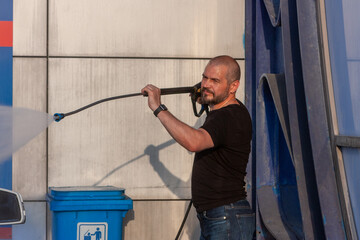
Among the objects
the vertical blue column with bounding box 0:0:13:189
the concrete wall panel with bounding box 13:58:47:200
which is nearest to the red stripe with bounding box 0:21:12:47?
the vertical blue column with bounding box 0:0:13:189

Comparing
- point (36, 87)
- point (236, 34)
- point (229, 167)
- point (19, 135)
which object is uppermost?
point (236, 34)

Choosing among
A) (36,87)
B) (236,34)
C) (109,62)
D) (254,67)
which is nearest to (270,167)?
(254,67)

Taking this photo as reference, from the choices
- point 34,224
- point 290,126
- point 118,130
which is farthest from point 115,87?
point 290,126

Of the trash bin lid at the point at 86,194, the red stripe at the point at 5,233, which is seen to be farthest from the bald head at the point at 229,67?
the red stripe at the point at 5,233

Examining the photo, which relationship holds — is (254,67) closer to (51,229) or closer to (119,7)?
(119,7)

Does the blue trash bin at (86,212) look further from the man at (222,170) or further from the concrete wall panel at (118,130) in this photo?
the man at (222,170)

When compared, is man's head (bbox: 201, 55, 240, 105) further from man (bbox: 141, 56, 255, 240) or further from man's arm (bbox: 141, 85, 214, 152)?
man's arm (bbox: 141, 85, 214, 152)

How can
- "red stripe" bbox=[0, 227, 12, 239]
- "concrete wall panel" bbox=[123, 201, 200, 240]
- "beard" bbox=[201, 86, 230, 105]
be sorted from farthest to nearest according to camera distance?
"concrete wall panel" bbox=[123, 201, 200, 240]
"red stripe" bbox=[0, 227, 12, 239]
"beard" bbox=[201, 86, 230, 105]

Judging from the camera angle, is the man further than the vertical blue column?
No

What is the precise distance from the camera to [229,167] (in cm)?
337

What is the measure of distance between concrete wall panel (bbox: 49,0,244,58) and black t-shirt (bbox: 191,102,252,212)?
6.12 feet

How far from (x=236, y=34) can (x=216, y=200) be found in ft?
7.48

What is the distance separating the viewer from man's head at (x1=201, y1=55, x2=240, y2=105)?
3508 millimetres

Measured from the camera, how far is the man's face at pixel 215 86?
350 centimetres
